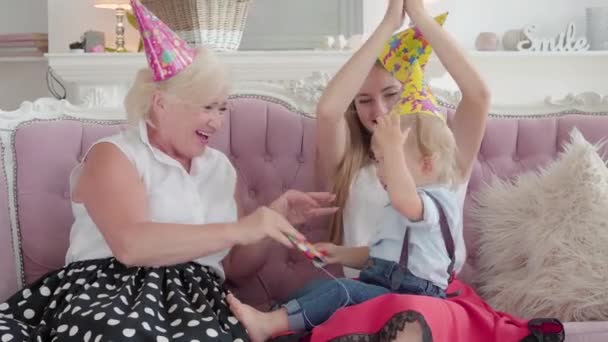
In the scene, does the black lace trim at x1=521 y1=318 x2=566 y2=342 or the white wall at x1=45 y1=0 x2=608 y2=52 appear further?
the white wall at x1=45 y1=0 x2=608 y2=52

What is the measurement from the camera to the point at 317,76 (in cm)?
251

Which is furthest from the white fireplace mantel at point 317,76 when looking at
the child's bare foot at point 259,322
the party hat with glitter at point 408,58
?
the child's bare foot at point 259,322

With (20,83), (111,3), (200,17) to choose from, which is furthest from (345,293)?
(20,83)

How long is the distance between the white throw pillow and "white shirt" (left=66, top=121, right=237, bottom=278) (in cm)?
70

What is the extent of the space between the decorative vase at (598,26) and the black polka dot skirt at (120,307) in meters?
2.42

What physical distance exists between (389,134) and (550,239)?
55 cm

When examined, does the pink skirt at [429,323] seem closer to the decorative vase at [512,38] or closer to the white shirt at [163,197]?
the white shirt at [163,197]

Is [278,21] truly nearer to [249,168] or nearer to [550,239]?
[249,168]

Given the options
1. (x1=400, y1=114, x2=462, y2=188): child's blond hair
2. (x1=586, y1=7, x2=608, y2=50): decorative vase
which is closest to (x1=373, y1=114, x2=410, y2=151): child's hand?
(x1=400, y1=114, x2=462, y2=188): child's blond hair

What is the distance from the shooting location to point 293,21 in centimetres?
358

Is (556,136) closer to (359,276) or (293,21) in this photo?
(359,276)

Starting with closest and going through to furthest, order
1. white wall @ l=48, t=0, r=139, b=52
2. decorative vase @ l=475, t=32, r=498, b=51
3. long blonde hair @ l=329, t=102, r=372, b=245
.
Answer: long blonde hair @ l=329, t=102, r=372, b=245 < white wall @ l=48, t=0, r=139, b=52 < decorative vase @ l=475, t=32, r=498, b=51

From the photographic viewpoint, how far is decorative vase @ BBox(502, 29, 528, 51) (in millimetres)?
3812

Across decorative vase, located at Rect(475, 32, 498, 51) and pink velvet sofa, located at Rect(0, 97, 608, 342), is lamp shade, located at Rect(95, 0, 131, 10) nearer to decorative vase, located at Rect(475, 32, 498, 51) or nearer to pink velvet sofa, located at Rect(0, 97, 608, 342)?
pink velvet sofa, located at Rect(0, 97, 608, 342)
